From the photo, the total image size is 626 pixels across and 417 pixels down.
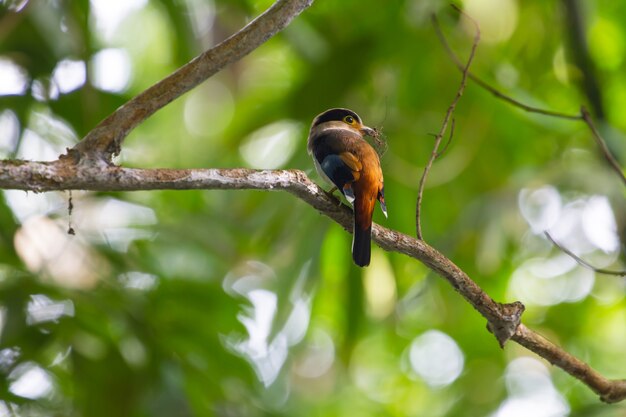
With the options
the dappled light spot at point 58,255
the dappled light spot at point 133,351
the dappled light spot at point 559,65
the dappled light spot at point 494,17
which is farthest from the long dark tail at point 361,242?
the dappled light spot at point 559,65

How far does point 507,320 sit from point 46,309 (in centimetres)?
256

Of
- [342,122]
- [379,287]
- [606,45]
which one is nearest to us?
[342,122]

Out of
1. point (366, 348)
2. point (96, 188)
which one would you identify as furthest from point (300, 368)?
point (96, 188)

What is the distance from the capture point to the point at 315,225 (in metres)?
4.29

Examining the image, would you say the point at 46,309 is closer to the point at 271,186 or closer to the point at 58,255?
the point at 58,255

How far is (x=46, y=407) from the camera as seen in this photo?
4.02m

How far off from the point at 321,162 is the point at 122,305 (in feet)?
6.04

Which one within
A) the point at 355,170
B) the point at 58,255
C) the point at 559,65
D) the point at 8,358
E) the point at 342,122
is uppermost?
the point at 355,170

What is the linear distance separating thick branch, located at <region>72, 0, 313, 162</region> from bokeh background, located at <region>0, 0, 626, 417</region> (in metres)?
1.41

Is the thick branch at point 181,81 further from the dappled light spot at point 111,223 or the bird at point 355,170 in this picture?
the dappled light spot at point 111,223

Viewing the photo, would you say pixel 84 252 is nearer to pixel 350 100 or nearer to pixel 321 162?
pixel 350 100

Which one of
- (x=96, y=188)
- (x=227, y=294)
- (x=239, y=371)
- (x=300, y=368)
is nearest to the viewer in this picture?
(x=96, y=188)

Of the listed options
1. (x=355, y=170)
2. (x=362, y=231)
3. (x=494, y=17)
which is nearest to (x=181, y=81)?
(x=362, y=231)

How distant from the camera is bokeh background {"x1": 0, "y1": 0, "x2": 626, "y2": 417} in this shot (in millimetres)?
4051
